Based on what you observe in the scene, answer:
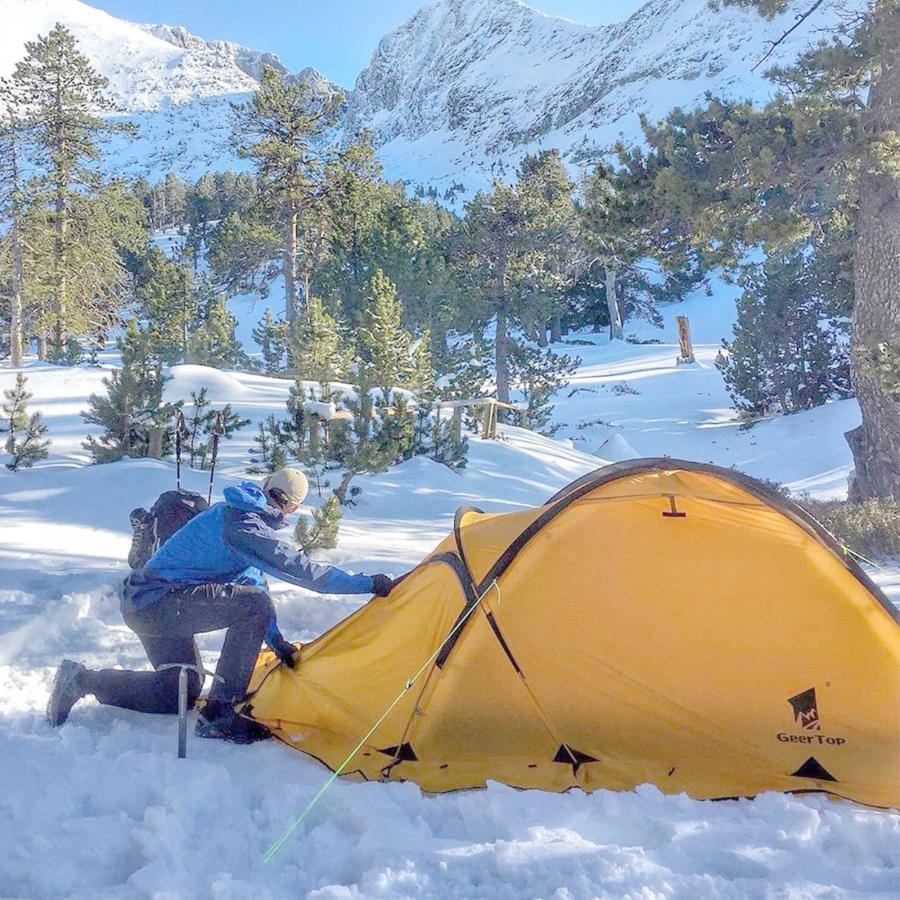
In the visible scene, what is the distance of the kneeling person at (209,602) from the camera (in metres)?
3.46

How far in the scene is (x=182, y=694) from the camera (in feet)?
10.9

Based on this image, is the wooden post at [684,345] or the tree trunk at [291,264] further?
the wooden post at [684,345]

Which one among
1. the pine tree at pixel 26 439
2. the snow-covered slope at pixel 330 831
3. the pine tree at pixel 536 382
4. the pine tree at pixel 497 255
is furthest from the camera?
the pine tree at pixel 497 255

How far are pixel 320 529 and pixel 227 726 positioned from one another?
3.02 m

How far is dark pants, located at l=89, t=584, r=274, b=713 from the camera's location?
3.52 meters

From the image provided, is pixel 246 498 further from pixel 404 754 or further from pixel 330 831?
pixel 330 831

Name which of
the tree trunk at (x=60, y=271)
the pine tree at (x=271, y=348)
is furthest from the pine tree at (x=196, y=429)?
the tree trunk at (x=60, y=271)

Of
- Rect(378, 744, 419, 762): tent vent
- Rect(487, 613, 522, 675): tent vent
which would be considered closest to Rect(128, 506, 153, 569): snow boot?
Rect(378, 744, 419, 762): tent vent

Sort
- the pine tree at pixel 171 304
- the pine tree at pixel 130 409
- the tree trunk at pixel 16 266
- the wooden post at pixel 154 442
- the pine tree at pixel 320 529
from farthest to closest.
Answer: the pine tree at pixel 171 304 → the tree trunk at pixel 16 266 → the wooden post at pixel 154 442 → the pine tree at pixel 130 409 → the pine tree at pixel 320 529

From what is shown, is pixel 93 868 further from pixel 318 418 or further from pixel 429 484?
pixel 429 484

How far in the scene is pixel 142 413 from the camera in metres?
9.29

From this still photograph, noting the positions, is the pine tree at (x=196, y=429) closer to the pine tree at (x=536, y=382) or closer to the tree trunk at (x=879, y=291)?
the tree trunk at (x=879, y=291)

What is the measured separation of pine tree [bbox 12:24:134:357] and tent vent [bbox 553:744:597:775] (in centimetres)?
2531

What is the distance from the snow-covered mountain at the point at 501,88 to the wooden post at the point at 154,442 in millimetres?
38445
